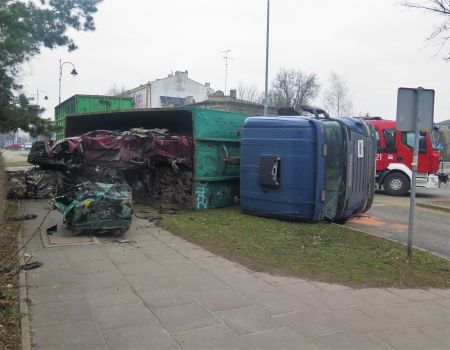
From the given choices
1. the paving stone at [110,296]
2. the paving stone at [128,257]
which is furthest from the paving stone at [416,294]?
the paving stone at [128,257]

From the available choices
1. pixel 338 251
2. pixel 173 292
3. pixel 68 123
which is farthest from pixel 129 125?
pixel 173 292

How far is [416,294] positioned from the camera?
5.26 m

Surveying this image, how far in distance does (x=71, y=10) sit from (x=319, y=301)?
15270 mm

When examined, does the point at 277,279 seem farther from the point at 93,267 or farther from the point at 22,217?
the point at 22,217

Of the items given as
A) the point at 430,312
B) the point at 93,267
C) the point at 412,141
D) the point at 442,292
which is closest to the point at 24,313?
the point at 93,267

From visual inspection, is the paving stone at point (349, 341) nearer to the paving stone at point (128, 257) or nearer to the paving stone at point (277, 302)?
the paving stone at point (277, 302)

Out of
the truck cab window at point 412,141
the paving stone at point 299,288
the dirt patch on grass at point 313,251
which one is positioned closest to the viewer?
the paving stone at point 299,288

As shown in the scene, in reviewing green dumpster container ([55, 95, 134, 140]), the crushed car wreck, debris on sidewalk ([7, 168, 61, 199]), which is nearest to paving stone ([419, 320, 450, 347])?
the crushed car wreck

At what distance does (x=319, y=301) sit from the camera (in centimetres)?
484

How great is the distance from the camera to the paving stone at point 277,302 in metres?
4.56

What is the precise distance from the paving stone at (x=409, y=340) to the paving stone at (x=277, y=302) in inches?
34.0

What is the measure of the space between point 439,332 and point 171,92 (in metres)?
64.0

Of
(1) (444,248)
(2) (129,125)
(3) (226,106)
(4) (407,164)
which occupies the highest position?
(3) (226,106)

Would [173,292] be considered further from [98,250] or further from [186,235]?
[186,235]
